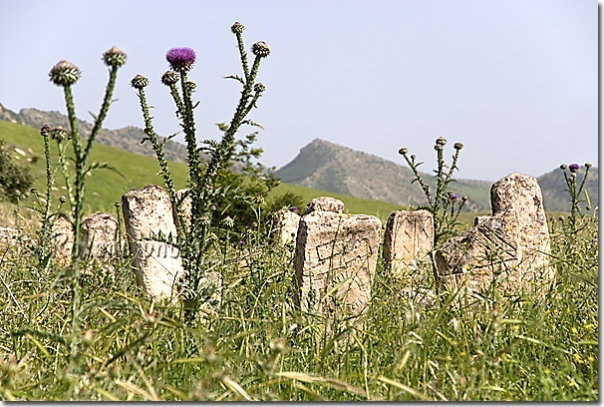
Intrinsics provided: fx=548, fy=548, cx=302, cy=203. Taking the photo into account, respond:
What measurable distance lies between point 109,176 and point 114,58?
37.9 metres

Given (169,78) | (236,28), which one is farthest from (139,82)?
(236,28)

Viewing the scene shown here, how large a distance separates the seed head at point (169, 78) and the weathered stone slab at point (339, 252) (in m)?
1.79

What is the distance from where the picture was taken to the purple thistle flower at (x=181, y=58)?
3275 millimetres

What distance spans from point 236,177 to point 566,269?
8.33 m

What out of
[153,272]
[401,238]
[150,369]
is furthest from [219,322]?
[401,238]

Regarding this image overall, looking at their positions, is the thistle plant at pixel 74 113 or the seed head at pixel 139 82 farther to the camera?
the seed head at pixel 139 82

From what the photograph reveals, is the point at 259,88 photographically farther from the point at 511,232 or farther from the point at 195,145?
the point at 511,232

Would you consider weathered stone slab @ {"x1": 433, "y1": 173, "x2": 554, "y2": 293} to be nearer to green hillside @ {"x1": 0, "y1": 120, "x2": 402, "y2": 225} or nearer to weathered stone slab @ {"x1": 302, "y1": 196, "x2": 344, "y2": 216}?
weathered stone slab @ {"x1": 302, "y1": 196, "x2": 344, "y2": 216}

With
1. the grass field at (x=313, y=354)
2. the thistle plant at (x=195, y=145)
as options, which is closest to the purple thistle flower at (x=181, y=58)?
the thistle plant at (x=195, y=145)

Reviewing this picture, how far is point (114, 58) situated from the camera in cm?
229

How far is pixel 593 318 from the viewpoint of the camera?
356 cm

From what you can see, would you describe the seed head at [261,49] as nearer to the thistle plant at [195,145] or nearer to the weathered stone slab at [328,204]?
the thistle plant at [195,145]

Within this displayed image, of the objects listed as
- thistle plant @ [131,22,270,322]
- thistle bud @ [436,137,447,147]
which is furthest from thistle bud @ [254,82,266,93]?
thistle bud @ [436,137,447,147]

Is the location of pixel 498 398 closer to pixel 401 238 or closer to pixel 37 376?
pixel 37 376
